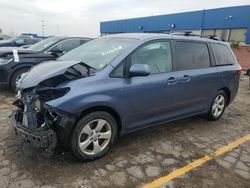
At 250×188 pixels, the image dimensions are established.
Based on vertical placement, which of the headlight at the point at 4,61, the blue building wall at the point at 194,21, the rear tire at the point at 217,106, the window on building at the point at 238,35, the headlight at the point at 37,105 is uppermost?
the blue building wall at the point at 194,21

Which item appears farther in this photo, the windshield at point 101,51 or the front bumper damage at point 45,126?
the windshield at point 101,51

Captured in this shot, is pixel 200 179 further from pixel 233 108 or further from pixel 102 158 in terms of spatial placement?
pixel 233 108

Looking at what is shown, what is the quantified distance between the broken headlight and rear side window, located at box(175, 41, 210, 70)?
204cm

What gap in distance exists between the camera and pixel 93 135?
338 centimetres

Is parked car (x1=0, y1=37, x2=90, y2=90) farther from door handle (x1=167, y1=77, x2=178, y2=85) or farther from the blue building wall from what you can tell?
the blue building wall

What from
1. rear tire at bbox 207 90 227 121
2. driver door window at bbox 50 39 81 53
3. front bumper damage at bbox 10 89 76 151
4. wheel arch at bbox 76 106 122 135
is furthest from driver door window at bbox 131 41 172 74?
driver door window at bbox 50 39 81 53

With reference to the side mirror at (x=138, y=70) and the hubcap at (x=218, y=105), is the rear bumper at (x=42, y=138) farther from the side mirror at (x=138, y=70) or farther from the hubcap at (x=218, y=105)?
the hubcap at (x=218, y=105)

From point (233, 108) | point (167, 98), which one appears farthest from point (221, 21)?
point (167, 98)

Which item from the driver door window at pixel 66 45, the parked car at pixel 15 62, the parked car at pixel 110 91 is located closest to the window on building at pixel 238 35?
the driver door window at pixel 66 45

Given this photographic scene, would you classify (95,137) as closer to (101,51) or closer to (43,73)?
(43,73)

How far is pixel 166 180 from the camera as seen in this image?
3148mm

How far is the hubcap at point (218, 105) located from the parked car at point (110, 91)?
1.56 ft

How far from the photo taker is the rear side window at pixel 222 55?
17.1 feet

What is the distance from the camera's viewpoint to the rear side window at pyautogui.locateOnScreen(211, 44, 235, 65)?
205 inches
